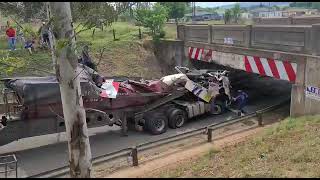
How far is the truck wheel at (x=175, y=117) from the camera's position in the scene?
15.1 meters

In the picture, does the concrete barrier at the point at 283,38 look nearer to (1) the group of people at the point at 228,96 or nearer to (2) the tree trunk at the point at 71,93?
(1) the group of people at the point at 228,96

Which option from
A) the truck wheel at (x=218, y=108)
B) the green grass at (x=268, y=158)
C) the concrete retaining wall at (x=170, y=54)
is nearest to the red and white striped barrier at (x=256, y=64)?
the concrete retaining wall at (x=170, y=54)

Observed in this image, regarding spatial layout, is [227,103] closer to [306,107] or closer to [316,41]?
[306,107]

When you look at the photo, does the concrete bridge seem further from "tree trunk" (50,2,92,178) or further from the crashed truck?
"tree trunk" (50,2,92,178)

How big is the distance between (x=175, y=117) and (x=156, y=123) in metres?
0.94

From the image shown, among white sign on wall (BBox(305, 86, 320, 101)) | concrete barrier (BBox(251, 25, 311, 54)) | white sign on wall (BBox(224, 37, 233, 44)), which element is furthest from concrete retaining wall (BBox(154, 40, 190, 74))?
white sign on wall (BBox(305, 86, 320, 101))

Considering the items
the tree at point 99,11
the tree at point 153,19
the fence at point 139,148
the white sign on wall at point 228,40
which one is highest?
the tree at point 99,11

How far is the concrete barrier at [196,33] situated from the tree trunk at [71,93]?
48.4ft

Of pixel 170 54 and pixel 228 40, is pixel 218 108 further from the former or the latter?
pixel 170 54

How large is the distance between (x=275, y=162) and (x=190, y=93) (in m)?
7.90

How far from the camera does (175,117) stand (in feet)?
49.9

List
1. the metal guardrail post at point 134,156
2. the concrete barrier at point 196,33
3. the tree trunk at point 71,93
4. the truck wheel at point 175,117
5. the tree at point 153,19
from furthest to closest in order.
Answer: the tree at point 153,19
the concrete barrier at point 196,33
the truck wheel at point 175,117
the metal guardrail post at point 134,156
the tree trunk at point 71,93

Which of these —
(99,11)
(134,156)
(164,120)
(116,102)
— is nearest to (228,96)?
(164,120)

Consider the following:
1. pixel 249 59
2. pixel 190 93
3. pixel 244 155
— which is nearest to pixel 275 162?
pixel 244 155
